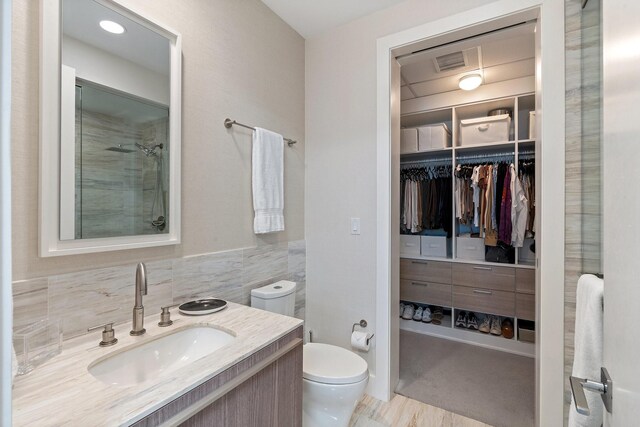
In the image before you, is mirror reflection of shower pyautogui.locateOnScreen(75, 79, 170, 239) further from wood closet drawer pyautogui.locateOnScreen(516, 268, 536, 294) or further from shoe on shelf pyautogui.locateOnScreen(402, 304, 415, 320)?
wood closet drawer pyautogui.locateOnScreen(516, 268, 536, 294)

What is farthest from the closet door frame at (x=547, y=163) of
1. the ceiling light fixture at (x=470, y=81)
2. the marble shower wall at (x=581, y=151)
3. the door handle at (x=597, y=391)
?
the door handle at (x=597, y=391)

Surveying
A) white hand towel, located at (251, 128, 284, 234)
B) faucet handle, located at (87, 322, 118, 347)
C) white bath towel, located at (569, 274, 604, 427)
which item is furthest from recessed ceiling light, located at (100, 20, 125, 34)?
white bath towel, located at (569, 274, 604, 427)

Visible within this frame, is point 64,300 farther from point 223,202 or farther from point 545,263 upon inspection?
point 545,263

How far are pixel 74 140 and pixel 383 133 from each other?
1.62 metres

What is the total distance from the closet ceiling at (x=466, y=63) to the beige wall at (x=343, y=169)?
0.31m

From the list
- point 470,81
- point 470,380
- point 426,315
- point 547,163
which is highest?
point 470,81

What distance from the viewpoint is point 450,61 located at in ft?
8.06

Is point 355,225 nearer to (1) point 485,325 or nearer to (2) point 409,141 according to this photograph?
(2) point 409,141

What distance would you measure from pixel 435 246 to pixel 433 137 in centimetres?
113

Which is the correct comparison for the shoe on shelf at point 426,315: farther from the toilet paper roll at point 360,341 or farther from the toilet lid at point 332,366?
the toilet lid at point 332,366

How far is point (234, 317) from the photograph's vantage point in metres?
1.30

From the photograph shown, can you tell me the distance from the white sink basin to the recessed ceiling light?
49.2 inches

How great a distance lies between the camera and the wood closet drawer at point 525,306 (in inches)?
100

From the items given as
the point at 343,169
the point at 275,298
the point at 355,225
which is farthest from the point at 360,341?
the point at 343,169
